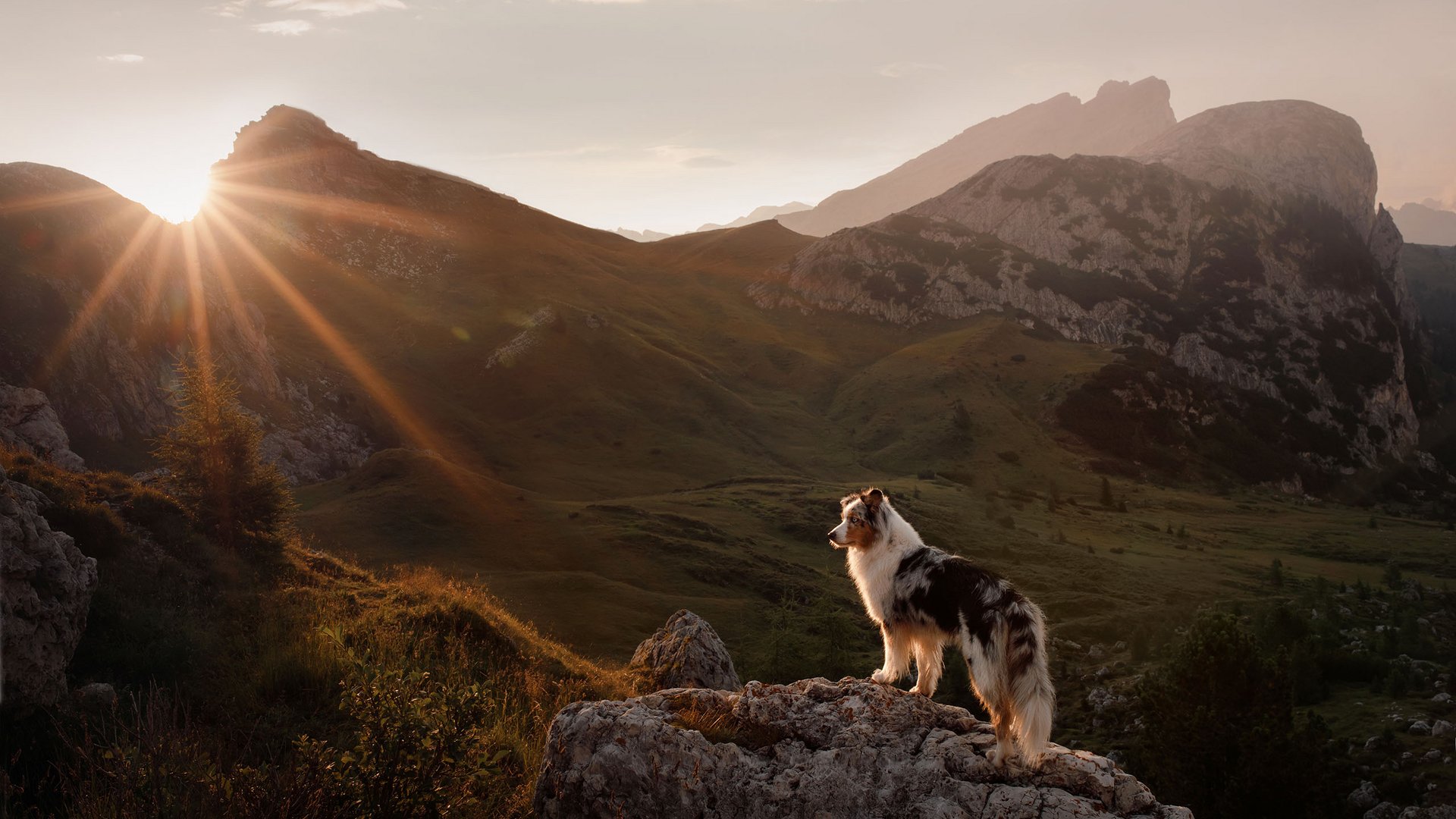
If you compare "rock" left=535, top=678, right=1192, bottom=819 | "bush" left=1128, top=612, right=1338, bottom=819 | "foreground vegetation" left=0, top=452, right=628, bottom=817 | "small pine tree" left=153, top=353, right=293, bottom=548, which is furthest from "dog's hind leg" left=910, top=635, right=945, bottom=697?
"small pine tree" left=153, top=353, right=293, bottom=548

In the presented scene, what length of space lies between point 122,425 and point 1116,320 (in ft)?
593

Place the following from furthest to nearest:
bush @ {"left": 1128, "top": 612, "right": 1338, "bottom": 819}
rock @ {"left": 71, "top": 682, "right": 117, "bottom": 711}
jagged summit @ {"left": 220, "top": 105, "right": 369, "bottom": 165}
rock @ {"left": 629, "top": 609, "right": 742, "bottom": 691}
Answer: jagged summit @ {"left": 220, "top": 105, "right": 369, "bottom": 165}, bush @ {"left": 1128, "top": 612, "right": 1338, "bottom": 819}, rock @ {"left": 629, "top": 609, "right": 742, "bottom": 691}, rock @ {"left": 71, "top": 682, "right": 117, "bottom": 711}

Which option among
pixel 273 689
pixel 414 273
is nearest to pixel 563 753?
pixel 273 689

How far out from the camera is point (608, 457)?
343ft

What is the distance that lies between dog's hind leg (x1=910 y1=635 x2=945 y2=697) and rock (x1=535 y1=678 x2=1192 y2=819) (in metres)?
1.15

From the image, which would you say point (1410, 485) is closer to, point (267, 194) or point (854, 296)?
point (854, 296)

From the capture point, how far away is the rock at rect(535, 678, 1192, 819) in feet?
28.8

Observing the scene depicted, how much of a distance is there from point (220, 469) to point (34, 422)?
4303 cm

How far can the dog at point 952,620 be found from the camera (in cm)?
912

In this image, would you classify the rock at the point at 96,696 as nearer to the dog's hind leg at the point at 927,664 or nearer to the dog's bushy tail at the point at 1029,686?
the dog's hind leg at the point at 927,664

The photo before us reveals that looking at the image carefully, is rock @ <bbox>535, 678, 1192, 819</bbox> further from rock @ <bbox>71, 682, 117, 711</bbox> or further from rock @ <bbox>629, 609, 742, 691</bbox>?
rock @ <bbox>629, 609, 742, 691</bbox>

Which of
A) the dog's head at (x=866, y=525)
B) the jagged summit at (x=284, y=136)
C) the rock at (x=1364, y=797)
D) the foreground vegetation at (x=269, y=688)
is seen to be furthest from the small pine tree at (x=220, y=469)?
the jagged summit at (x=284, y=136)

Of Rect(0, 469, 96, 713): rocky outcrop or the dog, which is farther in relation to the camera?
Rect(0, 469, 96, 713): rocky outcrop

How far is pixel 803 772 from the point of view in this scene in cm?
940
